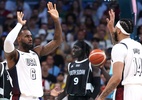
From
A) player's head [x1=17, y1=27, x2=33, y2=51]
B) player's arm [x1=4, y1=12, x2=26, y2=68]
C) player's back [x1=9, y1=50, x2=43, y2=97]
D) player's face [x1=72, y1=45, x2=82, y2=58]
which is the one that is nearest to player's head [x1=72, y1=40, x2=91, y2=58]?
player's face [x1=72, y1=45, x2=82, y2=58]

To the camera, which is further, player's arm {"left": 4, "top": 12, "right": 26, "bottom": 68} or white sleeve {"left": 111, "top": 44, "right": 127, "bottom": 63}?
player's arm {"left": 4, "top": 12, "right": 26, "bottom": 68}

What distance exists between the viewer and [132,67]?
28.9 feet

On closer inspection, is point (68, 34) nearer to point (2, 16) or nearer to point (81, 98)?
point (2, 16)

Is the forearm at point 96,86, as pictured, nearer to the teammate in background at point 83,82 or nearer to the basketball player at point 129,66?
the teammate in background at point 83,82

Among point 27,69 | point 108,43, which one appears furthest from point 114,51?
point 108,43

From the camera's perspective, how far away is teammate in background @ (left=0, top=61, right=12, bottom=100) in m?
10.5

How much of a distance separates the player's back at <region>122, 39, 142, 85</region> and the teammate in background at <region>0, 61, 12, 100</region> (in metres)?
2.42

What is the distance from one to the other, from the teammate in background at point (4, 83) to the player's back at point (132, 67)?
242 cm

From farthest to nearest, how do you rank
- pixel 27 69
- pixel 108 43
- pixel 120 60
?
pixel 108 43 → pixel 27 69 → pixel 120 60

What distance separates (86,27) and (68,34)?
76cm

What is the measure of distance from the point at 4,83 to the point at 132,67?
2743 millimetres

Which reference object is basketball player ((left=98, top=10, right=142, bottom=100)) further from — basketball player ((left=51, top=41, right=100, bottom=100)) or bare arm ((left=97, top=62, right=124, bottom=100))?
basketball player ((left=51, top=41, right=100, bottom=100))

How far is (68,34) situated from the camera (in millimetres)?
17297

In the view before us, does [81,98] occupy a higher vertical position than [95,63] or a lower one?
lower
